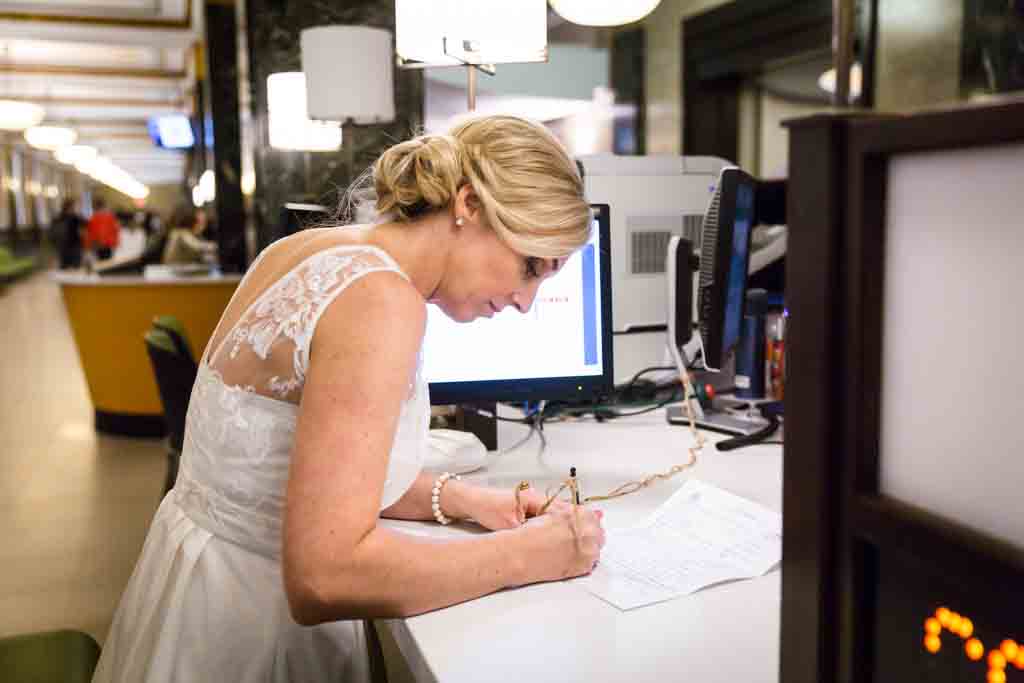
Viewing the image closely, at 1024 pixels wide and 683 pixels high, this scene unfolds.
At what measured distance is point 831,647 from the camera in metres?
0.50

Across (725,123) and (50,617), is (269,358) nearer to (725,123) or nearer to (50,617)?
(50,617)

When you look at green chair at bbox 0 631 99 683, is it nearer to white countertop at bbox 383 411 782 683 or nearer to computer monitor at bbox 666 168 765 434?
white countertop at bbox 383 411 782 683

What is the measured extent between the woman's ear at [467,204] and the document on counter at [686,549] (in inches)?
17.5

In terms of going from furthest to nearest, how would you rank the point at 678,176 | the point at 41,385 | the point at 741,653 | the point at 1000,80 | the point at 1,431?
the point at 41,385, the point at 1,431, the point at 1000,80, the point at 678,176, the point at 741,653

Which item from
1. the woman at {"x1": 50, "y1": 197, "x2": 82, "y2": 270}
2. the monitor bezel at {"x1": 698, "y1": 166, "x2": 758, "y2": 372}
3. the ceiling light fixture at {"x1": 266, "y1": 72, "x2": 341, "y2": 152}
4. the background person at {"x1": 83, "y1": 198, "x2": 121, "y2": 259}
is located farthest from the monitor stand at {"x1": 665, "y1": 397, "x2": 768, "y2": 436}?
the woman at {"x1": 50, "y1": 197, "x2": 82, "y2": 270}

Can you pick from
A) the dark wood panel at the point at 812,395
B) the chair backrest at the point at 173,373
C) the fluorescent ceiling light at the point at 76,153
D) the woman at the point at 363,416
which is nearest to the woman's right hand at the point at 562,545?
the woman at the point at 363,416

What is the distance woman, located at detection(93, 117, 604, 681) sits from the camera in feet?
2.91

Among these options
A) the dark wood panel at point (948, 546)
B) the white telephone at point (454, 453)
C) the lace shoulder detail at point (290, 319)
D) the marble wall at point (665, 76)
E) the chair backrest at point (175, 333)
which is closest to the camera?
the dark wood panel at point (948, 546)

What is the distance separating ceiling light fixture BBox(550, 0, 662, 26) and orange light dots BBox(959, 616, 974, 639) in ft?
6.36

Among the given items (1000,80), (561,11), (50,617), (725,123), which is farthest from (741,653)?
(725,123)

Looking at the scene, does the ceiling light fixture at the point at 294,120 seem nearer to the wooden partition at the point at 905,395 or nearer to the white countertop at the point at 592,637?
the white countertop at the point at 592,637

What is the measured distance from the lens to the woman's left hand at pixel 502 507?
1.17m

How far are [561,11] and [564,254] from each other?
131cm

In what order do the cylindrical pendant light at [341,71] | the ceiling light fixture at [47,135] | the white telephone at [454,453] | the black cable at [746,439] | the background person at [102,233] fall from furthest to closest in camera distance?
the background person at [102,233], the ceiling light fixture at [47,135], the cylindrical pendant light at [341,71], the black cable at [746,439], the white telephone at [454,453]
